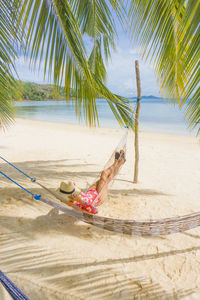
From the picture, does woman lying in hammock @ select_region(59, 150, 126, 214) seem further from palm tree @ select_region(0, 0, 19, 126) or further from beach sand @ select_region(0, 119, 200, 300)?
palm tree @ select_region(0, 0, 19, 126)

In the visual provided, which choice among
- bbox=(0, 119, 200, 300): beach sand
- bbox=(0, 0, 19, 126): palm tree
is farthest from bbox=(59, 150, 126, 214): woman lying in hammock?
bbox=(0, 0, 19, 126): palm tree

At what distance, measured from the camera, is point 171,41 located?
938mm

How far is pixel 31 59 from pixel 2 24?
0.25 m

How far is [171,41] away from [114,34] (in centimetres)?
89

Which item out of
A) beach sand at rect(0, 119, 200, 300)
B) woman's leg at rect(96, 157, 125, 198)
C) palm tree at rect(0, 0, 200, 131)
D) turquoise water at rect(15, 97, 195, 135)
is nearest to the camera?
palm tree at rect(0, 0, 200, 131)

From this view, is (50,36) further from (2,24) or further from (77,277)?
(77,277)

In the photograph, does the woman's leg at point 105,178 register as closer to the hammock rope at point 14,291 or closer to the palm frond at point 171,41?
the palm frond at point 171,41

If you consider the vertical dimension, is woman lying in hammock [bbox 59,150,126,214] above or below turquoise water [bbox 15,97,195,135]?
below

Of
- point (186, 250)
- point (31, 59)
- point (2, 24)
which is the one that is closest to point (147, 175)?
point (186, 250)

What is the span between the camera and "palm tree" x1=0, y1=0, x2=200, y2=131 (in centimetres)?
82

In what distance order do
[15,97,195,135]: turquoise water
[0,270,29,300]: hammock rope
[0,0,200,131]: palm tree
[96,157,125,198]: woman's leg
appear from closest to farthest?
[0,270,29,300]: hammock rope → [0,0,200,131]: palm tree → [96,157,125,198]: woman's leg → [15,97,195,135]: turquoise water

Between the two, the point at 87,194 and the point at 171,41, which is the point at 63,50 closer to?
the point at 171,41

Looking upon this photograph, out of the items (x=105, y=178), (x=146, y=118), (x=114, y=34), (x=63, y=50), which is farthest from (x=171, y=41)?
(x=146, y=118)

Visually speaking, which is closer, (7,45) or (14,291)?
(14,291)
